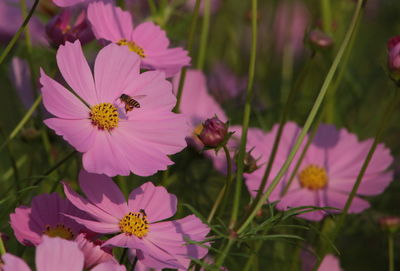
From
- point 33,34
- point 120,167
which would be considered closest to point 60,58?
point 120,167

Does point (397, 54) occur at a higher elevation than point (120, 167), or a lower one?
higher

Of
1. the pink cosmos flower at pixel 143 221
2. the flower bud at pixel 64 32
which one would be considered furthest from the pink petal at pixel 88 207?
the flower bud at pixel 64 32

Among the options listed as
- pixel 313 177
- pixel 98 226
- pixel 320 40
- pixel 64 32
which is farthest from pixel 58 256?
pixel 313 177

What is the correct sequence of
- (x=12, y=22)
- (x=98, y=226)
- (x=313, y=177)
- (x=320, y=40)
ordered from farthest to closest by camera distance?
(x=12, y=22) → (x=313, y=177) → (x=320, y=40) → (x=98, y=226)

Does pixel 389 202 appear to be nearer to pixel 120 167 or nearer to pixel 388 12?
pixel 388 12

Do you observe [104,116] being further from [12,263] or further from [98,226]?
[12,263]

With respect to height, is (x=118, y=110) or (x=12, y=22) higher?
(x=12, y=22)
